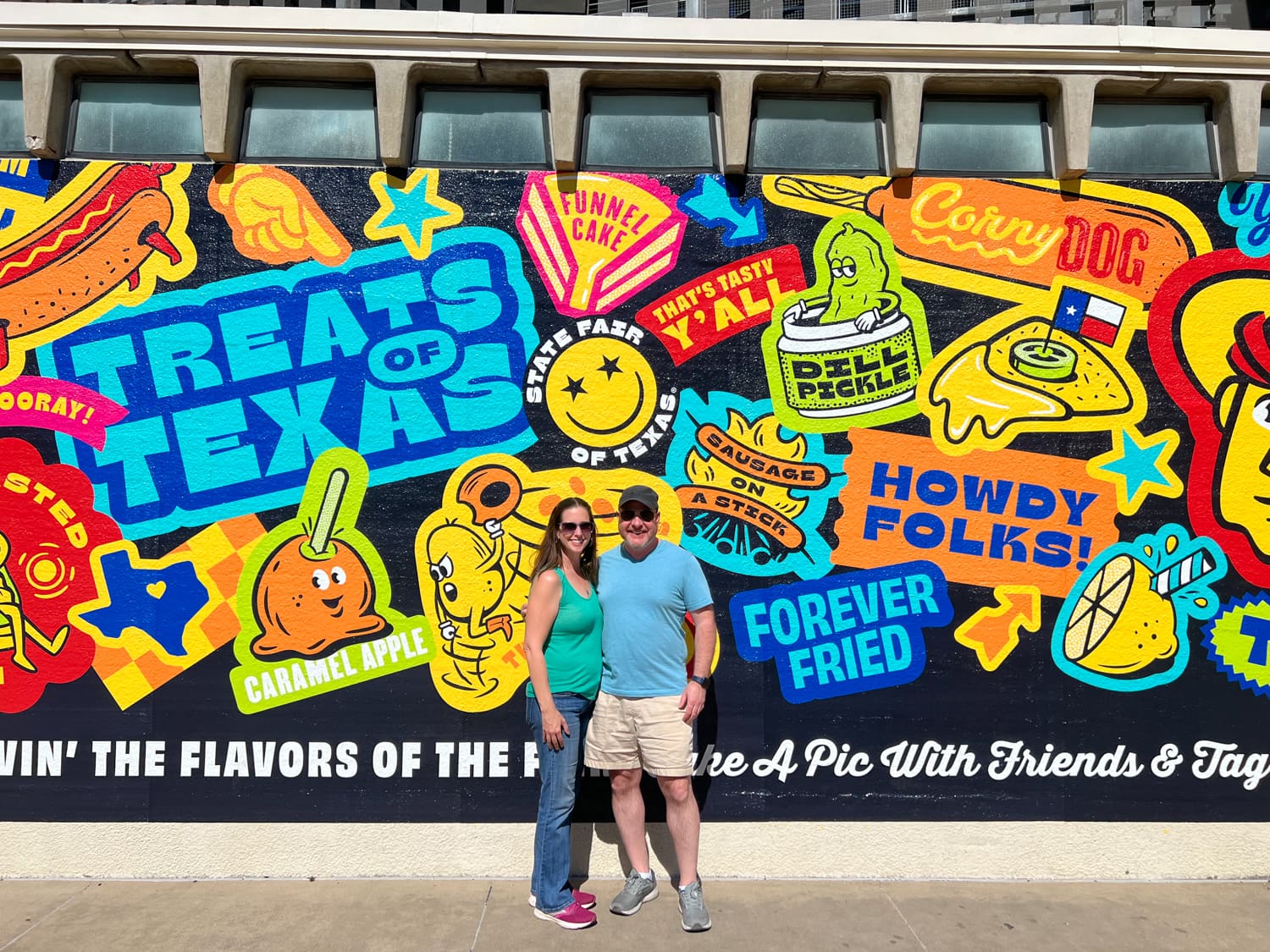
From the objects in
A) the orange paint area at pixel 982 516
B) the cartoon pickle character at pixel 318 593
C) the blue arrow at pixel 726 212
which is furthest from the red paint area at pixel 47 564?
the orange paint area at pixel 982 516

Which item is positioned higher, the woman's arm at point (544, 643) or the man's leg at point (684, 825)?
the woman's arm at point (544, 643)

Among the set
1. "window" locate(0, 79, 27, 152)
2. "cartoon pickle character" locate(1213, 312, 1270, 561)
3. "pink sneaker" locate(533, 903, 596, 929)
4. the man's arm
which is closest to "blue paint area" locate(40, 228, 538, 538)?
"window" locate(0, 79, 27, 152)

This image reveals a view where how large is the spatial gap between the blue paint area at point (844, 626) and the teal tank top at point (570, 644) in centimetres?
107

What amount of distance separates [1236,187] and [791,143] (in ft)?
8.56

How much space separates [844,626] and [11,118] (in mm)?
5713

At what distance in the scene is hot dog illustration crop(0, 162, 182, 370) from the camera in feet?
16.6

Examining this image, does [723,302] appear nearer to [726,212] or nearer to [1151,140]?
[726,212]

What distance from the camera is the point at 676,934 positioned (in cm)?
433

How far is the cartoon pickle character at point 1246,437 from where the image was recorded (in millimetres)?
5121

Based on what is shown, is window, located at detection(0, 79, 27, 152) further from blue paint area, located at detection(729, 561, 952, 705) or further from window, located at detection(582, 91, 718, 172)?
blue paint area, located at detection(729, 561, 952, 705)

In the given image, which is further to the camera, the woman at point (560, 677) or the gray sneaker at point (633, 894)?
the gray sneaker at point (633, 894)

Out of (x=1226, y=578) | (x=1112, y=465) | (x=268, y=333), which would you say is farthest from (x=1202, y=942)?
(x=268, y=333)

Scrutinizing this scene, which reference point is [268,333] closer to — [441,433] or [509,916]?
[441,433]

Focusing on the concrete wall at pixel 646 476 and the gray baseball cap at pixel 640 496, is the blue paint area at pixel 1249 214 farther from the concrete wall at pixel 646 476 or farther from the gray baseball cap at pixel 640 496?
the gray baseball cap at pixel 640 496
